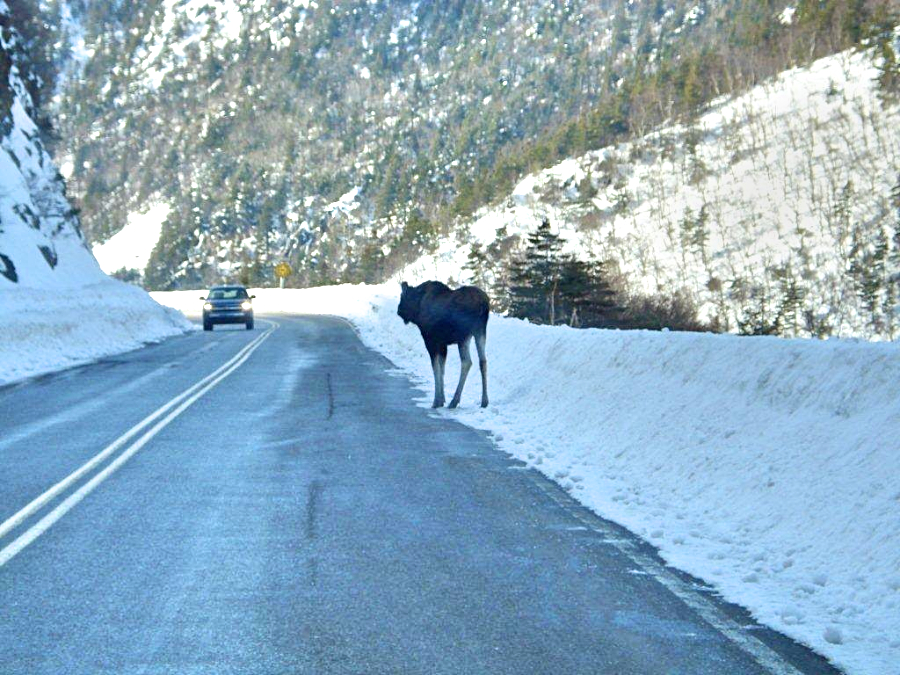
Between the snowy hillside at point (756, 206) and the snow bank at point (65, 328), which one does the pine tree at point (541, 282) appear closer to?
the snowy hillside at point (756, 206)

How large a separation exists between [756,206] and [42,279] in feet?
264

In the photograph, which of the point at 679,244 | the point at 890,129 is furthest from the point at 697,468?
the point at 890,129

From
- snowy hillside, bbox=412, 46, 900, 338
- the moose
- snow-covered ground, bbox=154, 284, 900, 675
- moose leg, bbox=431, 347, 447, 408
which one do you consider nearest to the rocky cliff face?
the moose

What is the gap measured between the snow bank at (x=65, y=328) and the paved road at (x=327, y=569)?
11835 millimetres

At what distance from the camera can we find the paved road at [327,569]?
4992 millimetres

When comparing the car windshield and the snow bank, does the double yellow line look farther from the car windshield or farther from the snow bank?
the car windshield

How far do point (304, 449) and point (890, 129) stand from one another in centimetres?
11391

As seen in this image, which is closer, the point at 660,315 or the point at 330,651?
the point at 330,651

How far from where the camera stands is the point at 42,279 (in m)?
41.3

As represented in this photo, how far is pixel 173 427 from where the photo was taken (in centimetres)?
1323

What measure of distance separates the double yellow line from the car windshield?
24.5 metres

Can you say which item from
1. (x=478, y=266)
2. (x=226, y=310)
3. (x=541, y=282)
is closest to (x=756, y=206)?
(x=478, y=266)

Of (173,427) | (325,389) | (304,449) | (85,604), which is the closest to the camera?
(85,604)

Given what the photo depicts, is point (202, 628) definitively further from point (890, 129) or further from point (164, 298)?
point (890, 129)
